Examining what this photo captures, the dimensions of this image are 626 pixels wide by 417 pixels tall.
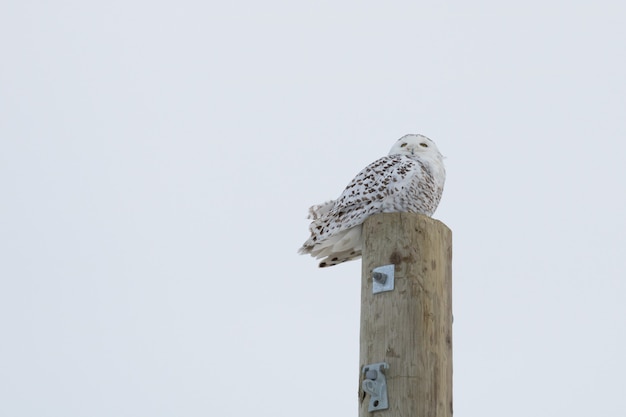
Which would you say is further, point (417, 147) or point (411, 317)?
point (417, 147)

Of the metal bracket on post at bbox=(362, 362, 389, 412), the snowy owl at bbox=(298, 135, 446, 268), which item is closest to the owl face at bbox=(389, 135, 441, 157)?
the snowy owl at bbox=(298, 135, 446, 268)

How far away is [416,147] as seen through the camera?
5703mm

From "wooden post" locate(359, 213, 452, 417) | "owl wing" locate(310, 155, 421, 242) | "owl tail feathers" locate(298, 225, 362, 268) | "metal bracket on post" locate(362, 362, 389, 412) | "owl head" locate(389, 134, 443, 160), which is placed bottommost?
"metal bracket on post" locate(362, 362, 389, 412)

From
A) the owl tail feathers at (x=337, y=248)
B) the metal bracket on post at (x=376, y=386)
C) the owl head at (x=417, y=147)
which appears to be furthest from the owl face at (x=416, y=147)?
the metal bracket on post at (x=376, y=386)

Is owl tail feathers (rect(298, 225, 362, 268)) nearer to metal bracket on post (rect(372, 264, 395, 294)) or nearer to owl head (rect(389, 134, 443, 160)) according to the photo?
owl head (rect(389, 134, 443, 160))

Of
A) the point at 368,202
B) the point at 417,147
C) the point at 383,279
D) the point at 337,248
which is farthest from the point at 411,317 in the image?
the point at 417,147

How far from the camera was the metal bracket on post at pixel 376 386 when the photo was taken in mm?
3102

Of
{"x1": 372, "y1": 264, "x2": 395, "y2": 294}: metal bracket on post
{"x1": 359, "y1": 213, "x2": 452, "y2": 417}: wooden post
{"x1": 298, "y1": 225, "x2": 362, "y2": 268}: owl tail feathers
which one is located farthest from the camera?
{"x1": 298, "y1": 225, "x2": 362, "y2": 268}: owl tail feathers

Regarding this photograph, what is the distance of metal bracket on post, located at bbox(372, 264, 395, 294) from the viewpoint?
3.26 metres

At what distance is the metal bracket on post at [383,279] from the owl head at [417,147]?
2430mm

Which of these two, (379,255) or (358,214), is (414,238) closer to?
(379,255)

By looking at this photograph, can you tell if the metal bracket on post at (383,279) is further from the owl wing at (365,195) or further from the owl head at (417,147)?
the owl head at (417,147)

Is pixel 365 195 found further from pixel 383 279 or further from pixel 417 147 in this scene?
pixel 383 279

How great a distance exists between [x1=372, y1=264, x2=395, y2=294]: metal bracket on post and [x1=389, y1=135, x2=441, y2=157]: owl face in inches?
96.1
